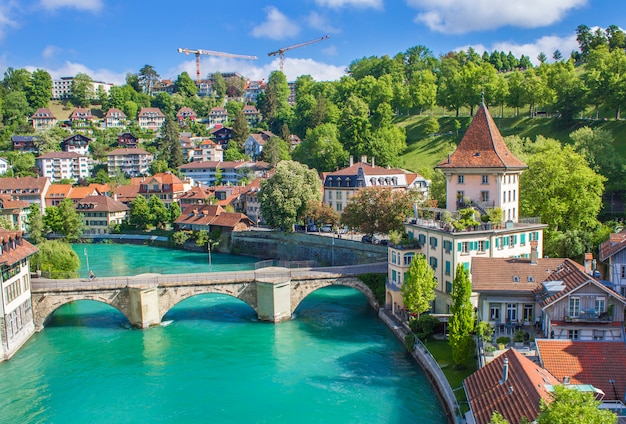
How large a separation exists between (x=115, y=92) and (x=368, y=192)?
129888 millimetres

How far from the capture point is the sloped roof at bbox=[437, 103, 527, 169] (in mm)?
46438

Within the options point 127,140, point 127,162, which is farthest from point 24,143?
point 127,162

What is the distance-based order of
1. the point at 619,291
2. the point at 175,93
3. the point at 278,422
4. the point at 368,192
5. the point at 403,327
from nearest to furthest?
1. the point at 278,422
2. the point at 619,291
3. the point at 403,327
4. the point at 368,192
5. the point at 175,93

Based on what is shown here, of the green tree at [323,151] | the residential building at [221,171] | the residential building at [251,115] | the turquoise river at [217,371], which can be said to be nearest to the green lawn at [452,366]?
the turquoise river at [217,371]

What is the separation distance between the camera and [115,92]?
16825cm

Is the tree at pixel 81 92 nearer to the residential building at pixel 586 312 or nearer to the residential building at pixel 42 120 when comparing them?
the residential building at pixel 42 120

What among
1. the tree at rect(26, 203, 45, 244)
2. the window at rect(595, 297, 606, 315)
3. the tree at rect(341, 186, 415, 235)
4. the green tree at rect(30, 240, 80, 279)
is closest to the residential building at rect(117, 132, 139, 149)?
the tree at rect(26, 203, 45, 244)

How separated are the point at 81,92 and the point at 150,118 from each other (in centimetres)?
2651

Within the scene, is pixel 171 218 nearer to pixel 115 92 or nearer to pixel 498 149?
pixel 498 149

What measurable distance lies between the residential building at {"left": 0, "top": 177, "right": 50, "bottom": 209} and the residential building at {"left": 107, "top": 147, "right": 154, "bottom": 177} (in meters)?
27.2

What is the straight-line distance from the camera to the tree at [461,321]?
105 feet

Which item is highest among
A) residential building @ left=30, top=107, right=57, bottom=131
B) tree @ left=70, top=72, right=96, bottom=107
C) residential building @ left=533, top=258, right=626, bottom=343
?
tree @ left=70, top=72, right=96, bottom=107

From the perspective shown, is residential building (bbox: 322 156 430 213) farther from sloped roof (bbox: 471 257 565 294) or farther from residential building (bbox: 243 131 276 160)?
residential building (bbox: 243 131 276 160)

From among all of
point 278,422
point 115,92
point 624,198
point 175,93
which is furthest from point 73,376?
point 175,93
